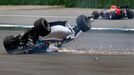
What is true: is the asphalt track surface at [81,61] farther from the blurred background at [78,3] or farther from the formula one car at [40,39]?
the blurred background at [78,3]

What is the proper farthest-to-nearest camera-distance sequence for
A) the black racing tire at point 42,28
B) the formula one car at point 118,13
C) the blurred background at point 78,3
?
the blurred background at point 78,3
the formula one car at point 118,13
the black racing tire at point 42,28

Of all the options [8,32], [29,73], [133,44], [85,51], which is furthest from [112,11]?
[29,73]

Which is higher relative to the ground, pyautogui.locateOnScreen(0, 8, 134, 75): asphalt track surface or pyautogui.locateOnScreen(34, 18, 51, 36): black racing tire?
pyautogui.locateOnScreen(34, 18, 51, 36): black racing tire

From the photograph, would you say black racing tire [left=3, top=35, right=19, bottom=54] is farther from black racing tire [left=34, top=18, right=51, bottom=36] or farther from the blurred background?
the blurred background

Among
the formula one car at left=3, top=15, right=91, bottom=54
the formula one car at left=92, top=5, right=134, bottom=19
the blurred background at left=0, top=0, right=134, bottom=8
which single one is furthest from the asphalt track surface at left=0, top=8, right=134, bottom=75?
the blurred background at left=0, top=0, right=134, bottom=8

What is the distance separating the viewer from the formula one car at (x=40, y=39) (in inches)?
417

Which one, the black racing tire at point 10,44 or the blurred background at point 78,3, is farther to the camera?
the blurred background at point 78,3

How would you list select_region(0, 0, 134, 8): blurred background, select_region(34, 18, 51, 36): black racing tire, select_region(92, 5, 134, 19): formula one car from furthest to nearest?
select_region(0, 0, 134, 8): blurred background < select_region(92, 5, 134, 19): formula one car < select_region(34, 18, 51, 36): black racing tire

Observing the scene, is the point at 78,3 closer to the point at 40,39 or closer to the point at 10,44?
the point at 40,39

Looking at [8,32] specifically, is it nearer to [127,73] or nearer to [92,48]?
[92,48]

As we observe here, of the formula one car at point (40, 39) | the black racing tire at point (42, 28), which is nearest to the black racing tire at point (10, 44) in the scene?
the formula one car at point (40, 39)

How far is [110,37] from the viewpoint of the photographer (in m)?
13.9

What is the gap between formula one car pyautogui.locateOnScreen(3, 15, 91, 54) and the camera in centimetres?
1059

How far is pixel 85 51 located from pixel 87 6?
2253 centimetres
